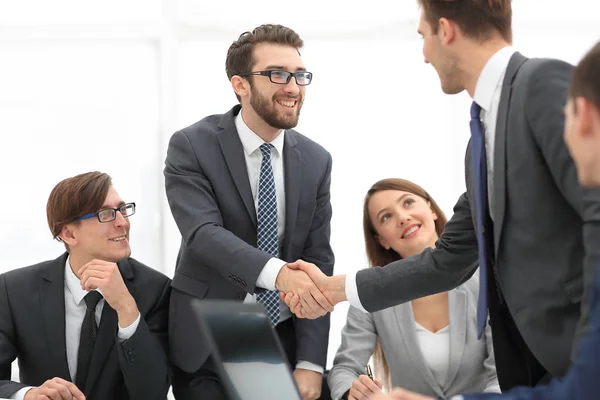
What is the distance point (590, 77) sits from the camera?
1249mm

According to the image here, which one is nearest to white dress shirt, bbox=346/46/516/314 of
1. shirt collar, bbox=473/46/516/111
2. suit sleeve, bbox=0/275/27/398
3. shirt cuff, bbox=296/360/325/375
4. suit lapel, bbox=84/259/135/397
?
shirt collar, bbox=473/46/516/111

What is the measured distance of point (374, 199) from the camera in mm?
3336

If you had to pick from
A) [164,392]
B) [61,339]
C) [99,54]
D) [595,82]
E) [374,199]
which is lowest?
[164,392]

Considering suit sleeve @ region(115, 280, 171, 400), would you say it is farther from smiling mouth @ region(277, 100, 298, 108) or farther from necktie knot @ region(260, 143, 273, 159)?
smiling mouth @ region(277, 100, 298, 108)

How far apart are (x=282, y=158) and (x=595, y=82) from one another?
6.34 feet

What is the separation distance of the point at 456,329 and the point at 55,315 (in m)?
1.50

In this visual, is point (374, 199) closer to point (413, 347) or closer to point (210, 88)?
point (413, 347)

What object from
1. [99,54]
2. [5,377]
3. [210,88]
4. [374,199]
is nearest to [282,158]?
[374,199]

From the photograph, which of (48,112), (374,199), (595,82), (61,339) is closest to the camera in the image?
(595,82)

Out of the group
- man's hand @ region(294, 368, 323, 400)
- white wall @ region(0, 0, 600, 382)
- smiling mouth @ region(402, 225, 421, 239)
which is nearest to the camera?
man's hand @ region(294, 368, 323, 400)

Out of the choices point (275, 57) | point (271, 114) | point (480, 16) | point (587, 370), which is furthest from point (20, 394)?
point (587, 370)

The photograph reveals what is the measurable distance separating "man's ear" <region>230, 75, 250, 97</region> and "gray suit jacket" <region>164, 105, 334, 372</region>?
0.37 ft

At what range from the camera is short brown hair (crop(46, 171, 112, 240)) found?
3.10m

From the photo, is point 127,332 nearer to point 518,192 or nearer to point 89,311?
point 89,311
